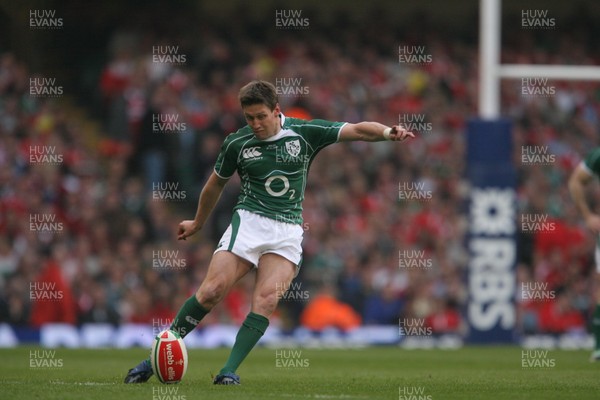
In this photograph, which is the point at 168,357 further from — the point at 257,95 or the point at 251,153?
the point at 257,95

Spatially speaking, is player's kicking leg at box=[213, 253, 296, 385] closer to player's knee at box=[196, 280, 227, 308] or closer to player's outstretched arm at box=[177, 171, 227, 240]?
player's knee at box=[196, 280, 227, 308]

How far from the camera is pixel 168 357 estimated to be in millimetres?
7914

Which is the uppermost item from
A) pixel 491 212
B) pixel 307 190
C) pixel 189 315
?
pixel 307 190

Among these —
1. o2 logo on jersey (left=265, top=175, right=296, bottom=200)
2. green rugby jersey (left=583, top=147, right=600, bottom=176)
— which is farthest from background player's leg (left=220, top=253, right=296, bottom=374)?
green rugby jersey (left=583, top=147, right=600, bottom=176)

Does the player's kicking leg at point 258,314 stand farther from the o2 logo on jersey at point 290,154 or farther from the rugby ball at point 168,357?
the o2 logo on jersey at point 290,154

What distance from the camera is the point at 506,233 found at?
601 inches

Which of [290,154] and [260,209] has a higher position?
[290,154]

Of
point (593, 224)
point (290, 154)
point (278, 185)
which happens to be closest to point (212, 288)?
point (278, 185)

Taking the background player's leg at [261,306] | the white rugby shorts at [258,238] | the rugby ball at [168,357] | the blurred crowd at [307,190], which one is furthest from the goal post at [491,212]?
the rugby ball at [168,357]

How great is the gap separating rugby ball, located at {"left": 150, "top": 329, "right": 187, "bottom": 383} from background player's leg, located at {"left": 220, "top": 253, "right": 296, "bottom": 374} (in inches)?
13.2

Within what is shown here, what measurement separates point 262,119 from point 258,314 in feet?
4.47

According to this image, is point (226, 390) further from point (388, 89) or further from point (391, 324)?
point (388, 89)

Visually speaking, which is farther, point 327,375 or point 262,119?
point 327,375

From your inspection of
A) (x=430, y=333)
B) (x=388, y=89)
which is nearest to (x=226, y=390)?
(x=430, y=333)
